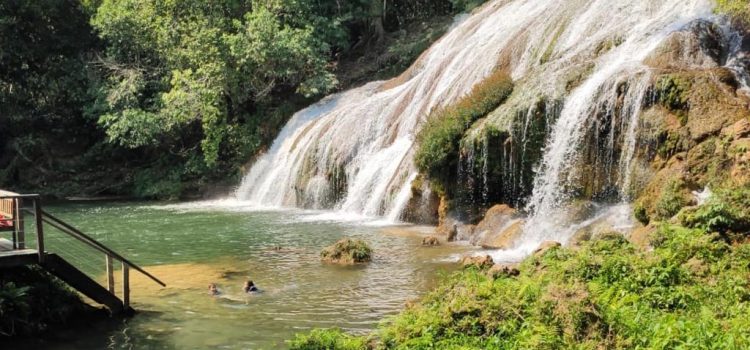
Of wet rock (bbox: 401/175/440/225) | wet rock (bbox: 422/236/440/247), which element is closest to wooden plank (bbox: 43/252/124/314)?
wet rock (bbox: 422/236/440/247)

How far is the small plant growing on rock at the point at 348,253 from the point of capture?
600 inches

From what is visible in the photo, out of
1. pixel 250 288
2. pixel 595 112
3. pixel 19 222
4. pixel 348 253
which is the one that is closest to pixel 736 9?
pixel 595 112

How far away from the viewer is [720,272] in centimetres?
955

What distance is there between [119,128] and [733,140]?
2846 centimetres

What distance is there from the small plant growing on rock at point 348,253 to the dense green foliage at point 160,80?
1865cm

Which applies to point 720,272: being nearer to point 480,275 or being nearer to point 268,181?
point 480,275

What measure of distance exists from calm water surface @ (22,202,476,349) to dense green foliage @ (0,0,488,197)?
10.2m

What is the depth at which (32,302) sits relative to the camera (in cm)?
1086

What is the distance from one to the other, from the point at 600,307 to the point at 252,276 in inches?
317

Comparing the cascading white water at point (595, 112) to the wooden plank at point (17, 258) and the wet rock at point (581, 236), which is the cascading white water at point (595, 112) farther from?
the wooden plank at point (17, 258)

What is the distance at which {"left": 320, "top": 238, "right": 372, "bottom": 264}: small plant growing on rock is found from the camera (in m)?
15.2

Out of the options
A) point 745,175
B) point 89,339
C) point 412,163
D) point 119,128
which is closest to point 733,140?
point 745,175

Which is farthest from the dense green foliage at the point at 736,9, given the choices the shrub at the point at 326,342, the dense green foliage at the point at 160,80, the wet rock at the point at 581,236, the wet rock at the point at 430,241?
the dense green foliage at the point at 160,80

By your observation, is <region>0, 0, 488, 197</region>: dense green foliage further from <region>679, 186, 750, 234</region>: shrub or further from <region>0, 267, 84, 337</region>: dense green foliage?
<region>679, 186, 750, 234</region>: shrub
